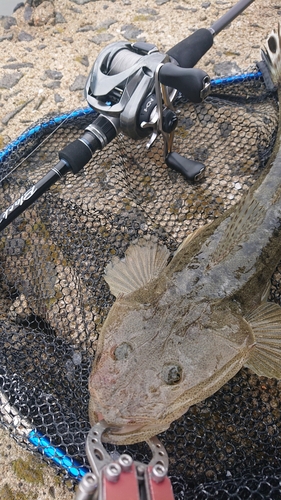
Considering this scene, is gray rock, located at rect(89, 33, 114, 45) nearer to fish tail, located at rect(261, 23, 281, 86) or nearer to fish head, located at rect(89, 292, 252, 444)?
fish tail, located at rect(261, 23, 281, 86)

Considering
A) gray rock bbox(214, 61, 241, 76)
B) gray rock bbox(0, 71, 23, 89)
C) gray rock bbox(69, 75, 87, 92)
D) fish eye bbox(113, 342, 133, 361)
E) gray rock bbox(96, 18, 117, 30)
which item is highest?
gray rock bbox(0, 71, 23, 89)

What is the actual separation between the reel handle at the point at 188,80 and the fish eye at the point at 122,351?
5.02ft

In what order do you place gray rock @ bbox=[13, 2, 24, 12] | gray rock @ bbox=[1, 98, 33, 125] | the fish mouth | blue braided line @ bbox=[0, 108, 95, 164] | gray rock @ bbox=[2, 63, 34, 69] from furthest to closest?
gray rock @ bbox=[13, 2, 24, 12] < gray rock @ bbox=[2, 63, 34, 69] < gray rock @ bbox=[1, 98, 33, 125] < blue braided line @ bbox=[0, 108, 95, 164] < the fish mouth

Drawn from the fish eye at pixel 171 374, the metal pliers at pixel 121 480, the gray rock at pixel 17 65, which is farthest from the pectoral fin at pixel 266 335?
the gray rock at pixel 17 65

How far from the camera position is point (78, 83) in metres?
4.58

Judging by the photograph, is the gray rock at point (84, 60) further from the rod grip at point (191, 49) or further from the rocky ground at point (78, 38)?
the rod grip at point (191, 49)

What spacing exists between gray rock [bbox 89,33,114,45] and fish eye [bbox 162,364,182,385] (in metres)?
4.28

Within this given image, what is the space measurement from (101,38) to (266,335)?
418 cm

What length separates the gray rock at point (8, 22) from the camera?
16.9 ft

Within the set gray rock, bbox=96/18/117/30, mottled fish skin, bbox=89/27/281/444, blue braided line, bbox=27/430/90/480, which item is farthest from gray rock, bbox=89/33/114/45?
blue braided line, bbox=27/430/90/480

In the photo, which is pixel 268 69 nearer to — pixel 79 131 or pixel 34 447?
pixel 79 131

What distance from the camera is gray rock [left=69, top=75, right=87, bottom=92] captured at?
4543mm

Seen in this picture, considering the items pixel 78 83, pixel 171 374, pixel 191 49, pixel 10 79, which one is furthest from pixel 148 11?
pixel 171 374

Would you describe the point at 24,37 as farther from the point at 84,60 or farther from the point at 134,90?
the point at 134,90
